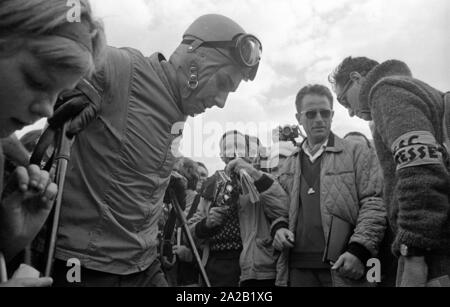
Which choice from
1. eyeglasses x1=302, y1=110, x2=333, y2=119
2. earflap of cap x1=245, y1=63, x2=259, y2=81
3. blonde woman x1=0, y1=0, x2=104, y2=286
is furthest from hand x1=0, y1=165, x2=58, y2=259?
eyeglasses x1=302, y1=110, x2=333, y2=119

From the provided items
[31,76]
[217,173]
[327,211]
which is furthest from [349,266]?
[31,76]

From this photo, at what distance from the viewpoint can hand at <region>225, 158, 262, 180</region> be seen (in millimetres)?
2666

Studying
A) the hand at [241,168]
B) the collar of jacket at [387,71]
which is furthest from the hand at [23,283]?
the hand at [241,168]

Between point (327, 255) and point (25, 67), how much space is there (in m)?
1.70

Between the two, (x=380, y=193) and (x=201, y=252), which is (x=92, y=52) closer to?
(x=380, y=193)

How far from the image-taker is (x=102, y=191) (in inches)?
64.2

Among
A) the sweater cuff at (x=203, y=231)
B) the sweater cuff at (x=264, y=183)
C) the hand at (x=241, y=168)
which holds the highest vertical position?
the hand at (x=241, y=168)

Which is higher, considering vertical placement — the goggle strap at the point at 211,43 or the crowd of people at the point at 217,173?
the goggle strap at the point at 211,43

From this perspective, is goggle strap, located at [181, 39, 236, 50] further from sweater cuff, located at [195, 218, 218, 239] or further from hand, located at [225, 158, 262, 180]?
sweater cuff, located at [195, 218, 218, 239]

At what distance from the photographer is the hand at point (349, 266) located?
6.93 ft

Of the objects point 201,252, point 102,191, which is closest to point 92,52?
point 102,191

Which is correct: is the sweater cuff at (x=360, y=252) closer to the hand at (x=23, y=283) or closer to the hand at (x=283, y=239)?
the hand at (x=283, y=239)

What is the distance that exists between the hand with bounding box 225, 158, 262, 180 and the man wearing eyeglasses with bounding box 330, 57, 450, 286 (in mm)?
1132
